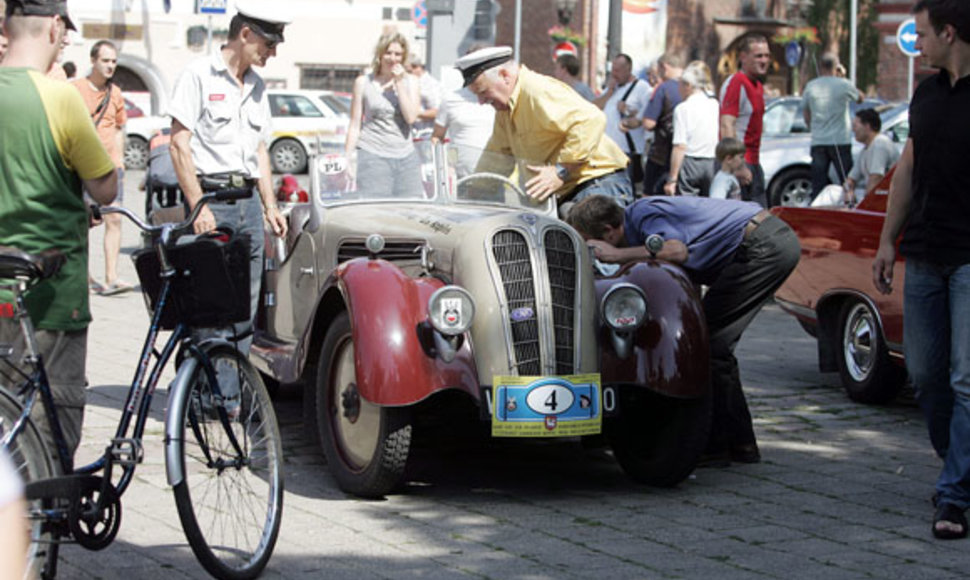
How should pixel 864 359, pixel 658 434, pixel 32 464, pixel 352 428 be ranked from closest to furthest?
pixel 32 464, pixel 352 428, pixel 658 434, pixel 864 359

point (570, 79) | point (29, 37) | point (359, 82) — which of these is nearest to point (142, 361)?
point (29, 37)

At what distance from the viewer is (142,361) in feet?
16.1

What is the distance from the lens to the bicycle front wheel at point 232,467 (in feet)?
16.1

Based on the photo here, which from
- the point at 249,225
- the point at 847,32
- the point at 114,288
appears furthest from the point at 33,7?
the point at 847,32

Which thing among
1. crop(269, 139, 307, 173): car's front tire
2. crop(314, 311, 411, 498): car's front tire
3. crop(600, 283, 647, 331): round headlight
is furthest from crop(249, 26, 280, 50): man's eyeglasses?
crop(269, 139, 307, 173): car's front tire

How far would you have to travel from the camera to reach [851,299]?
900 centimetres

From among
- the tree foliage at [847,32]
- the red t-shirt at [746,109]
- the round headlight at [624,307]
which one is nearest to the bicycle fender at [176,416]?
the round headlight at [624,307]

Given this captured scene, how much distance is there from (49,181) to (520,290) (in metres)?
2.21

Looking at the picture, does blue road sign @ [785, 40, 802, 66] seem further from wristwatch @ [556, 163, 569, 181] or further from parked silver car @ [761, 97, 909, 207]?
wristwatch @ [556, 163, 569, 181]

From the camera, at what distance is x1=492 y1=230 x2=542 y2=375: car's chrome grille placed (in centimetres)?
620

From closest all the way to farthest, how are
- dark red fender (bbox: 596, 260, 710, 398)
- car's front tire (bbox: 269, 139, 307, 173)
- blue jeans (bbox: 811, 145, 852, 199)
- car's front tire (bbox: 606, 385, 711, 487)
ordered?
1. dark red fender (bbox: 596, 260, 710, 398)
2. car's front tire (bbox: 606, 385, 711, 487)
3. blue jeans (bbox: 811, 145, 852, 199)
4. car's front tire (bbox: 269, 139, 307, 173)

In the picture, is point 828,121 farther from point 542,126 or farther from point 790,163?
point 542,126

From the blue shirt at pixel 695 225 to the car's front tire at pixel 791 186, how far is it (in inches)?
547

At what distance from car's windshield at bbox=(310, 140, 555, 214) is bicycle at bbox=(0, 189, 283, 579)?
8.46 ft
